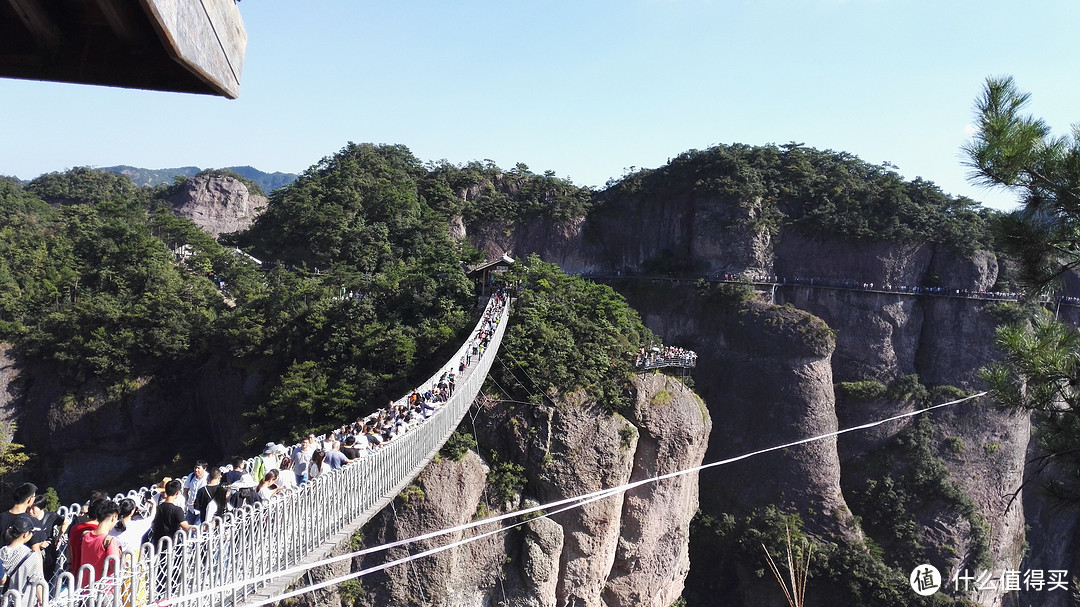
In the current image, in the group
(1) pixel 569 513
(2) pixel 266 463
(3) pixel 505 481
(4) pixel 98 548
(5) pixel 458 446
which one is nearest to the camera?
(4) pixel 98 548

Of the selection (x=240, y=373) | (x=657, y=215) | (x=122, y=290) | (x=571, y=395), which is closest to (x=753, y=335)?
(x=657, y=215)

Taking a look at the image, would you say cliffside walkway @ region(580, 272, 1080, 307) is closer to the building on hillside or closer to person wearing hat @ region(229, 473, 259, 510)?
the building on hillside

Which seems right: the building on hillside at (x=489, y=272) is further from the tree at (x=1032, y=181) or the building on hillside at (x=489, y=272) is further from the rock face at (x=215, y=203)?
the rock face at (x=215, y=203)

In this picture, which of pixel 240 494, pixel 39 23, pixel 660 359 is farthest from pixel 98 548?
pixel 660 359

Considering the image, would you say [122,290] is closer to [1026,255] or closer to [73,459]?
[73,459]

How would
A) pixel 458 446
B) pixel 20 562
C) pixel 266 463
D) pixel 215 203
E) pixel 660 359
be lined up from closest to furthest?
pixel 20 562 < pixel 266 463 < pixel 458 446 < pixel 660 359 < pixel 215 203

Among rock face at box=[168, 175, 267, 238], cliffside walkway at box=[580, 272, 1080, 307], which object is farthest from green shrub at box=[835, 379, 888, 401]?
rock face at box=[168, 175, 267, 238]

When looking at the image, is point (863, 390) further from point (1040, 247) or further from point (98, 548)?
point (98, 548)
